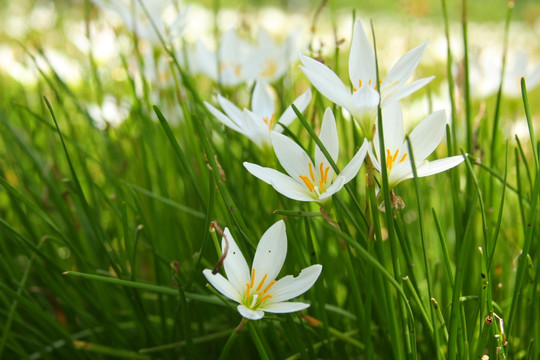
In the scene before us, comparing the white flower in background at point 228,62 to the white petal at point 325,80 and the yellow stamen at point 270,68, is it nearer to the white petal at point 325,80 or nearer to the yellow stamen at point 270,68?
the yellow stamen at point 270,68

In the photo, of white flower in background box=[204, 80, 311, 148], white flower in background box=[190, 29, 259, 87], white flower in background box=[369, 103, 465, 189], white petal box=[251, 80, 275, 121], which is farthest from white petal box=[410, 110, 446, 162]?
white flower in background box=[190, 29, 259, 87]

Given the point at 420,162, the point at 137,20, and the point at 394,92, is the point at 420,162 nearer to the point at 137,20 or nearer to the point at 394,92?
the point at 394,92

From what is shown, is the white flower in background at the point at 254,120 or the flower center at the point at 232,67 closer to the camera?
the white flower in background at the point at 254,120

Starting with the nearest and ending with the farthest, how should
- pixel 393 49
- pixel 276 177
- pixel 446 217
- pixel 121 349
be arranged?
pixel 276 177, pixel 121 349, pixel 446 217, pixel 393 49

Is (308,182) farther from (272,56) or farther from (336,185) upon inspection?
(272,56)

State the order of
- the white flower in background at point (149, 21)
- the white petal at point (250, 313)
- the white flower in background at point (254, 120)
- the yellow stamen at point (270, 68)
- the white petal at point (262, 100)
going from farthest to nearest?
the yellow stamen at point (270, 68), the white flower in background at point (149, 21), the white petal at point (262, 100), the white flower in background at point (254, 120), the white petal at point (250, 313)

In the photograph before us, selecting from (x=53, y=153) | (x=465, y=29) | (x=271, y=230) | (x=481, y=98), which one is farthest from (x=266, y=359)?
(x=481, y=98)

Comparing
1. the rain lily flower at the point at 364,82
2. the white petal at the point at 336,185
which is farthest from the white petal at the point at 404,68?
the white petal at the point at 336,185
